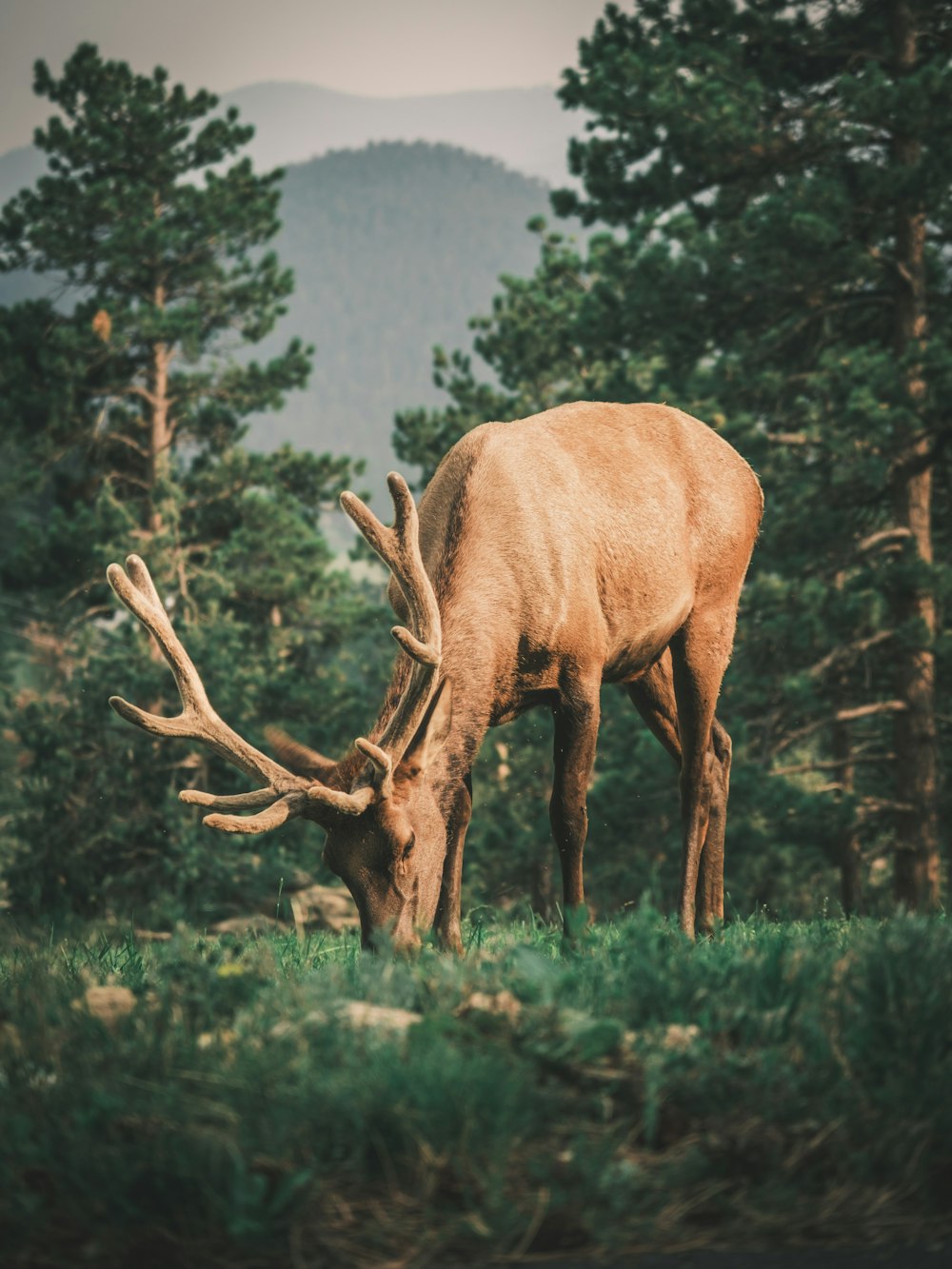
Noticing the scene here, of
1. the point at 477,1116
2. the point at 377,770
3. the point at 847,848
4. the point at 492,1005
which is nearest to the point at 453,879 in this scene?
the point at 377,770

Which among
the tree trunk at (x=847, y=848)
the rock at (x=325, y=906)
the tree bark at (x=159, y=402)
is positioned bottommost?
the rock at (x=325, y=906)

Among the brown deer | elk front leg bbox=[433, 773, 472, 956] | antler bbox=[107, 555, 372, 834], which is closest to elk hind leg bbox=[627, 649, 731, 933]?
the brown deer

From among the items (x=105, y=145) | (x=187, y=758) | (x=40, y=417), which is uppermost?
(x=105, y=145)

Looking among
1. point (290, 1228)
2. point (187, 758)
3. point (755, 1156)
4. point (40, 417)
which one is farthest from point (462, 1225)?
point (40, 417)

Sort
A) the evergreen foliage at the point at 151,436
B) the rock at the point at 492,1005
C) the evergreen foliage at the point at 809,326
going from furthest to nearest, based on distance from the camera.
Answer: the evergreen foliage at the point at 151,436 → the evergreen foliage at the point at 809,326 → the rock at the point at 492,1005

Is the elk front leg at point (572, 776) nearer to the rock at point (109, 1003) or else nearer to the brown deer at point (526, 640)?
the brown deer at point (526, 640)

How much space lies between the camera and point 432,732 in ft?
19.2

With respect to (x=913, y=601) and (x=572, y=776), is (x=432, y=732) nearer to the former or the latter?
(x=572, y=776)

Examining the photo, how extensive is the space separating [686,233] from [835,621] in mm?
5217

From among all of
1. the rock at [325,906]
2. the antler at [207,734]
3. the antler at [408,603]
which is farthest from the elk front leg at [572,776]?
the rock at [325,906]

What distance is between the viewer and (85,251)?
25203 millimetres

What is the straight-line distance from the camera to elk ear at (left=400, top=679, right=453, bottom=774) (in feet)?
18.9

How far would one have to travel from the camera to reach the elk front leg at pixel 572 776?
6656mm

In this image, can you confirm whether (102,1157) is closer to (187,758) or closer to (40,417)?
(187,758)
